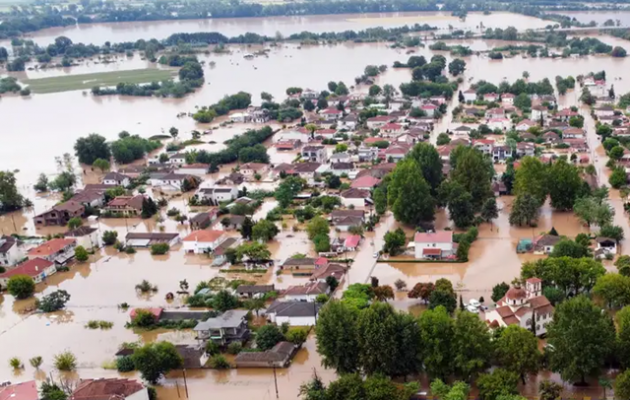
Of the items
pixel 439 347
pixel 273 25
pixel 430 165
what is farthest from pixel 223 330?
pixel 273 25

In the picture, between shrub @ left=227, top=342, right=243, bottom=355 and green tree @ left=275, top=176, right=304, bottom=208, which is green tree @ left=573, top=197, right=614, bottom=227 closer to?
green tree @ left=275, top=176, right=304, bottom=208

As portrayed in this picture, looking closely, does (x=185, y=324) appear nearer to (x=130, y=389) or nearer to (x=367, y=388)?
(x=130, y=389)

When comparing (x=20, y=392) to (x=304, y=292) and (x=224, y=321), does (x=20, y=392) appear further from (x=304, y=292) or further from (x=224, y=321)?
(x=304, y=292)

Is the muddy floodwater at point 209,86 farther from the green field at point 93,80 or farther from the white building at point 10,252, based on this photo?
the white building at point 10,252

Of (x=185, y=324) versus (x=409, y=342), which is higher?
(x=409, y=342)

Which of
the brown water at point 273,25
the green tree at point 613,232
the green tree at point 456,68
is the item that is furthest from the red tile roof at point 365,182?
the brown water at point 273,25

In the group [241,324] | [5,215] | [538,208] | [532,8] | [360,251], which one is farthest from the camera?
[532,8]

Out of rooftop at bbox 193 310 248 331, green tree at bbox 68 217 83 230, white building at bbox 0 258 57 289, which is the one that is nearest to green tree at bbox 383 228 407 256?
rooftop at bbox 193 310 248 331

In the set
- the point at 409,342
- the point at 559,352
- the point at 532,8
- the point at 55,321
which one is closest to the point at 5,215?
the point at 55,321
